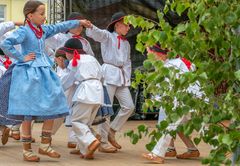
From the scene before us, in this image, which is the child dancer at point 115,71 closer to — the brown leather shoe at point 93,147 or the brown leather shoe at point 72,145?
the brown leather shoe at point 72,145

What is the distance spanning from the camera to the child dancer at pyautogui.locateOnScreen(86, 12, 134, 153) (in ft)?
27.6

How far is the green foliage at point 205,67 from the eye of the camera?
2.87 metres

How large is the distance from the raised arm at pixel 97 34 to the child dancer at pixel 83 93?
1.44 feet

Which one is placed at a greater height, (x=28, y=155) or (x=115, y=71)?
(x=115, y=71)

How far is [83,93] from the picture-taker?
293 inches

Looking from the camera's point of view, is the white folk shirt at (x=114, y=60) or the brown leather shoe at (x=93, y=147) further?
the white folk shirt at (x=114, y=60)

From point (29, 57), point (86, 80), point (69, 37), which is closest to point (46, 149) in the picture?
point (86, 80)

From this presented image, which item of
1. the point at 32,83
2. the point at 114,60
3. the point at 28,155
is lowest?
the point at 28,155

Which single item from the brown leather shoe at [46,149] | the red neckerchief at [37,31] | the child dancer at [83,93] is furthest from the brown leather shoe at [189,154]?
the red neckerchief at [37,31]

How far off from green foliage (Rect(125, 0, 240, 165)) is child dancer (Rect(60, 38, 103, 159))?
A: 14.0 feet

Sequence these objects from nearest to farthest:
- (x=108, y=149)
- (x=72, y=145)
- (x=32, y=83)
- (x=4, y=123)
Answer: (x=32, y=83) → (x=4, y=123) → (x=108, y=149) → (x=72, y=145)

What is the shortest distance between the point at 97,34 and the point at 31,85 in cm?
141

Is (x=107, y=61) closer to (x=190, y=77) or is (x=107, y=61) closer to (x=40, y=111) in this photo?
(x=40, y=111)

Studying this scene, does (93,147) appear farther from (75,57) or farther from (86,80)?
(75,57)
